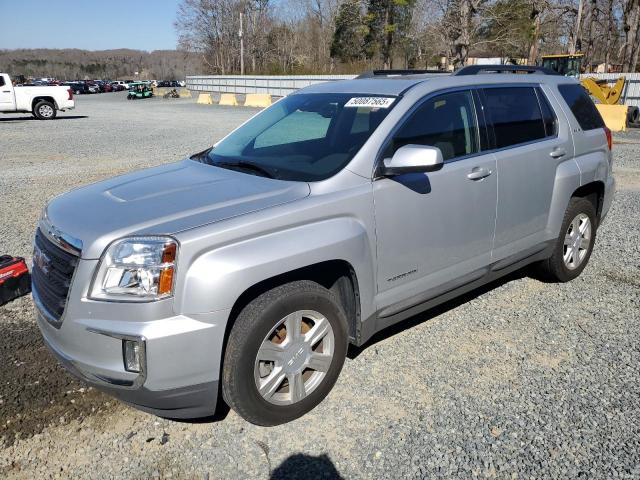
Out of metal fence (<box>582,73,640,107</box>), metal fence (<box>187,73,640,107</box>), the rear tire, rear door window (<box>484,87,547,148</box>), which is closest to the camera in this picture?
rear door window (<box>484,87,547,148</box>)

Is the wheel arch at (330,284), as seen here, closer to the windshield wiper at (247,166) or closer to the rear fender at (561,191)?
the windshield wiper at (247,166)

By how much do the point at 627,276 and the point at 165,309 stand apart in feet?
14.6

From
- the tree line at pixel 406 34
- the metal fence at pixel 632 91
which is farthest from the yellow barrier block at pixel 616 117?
the tree line at pixel 406 34

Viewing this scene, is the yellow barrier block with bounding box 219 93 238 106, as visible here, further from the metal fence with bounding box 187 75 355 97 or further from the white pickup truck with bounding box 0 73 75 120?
the white pickup truck with bounding box 0 73 75 120

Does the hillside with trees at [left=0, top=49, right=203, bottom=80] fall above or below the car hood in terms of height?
above

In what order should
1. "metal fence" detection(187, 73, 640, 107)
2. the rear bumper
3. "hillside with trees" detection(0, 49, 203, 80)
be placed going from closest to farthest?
the rear bumper, "metal fence" detection(187, 73, 640, 107), "hillside with trees" detection(0, 49, 203, 80)

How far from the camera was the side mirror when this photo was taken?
2.95 m

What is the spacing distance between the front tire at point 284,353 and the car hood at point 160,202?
0.50m

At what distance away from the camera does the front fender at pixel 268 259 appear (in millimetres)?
2428

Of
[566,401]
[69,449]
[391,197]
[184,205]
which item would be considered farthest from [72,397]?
[566,401]

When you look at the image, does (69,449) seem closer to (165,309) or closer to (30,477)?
(30,477)

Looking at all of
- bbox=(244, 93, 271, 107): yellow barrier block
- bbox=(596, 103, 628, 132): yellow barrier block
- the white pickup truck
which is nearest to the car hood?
bbox=(596, 103, 628, 132): yellow barrier block

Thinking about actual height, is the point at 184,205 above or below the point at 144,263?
above

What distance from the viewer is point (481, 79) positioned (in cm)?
394
